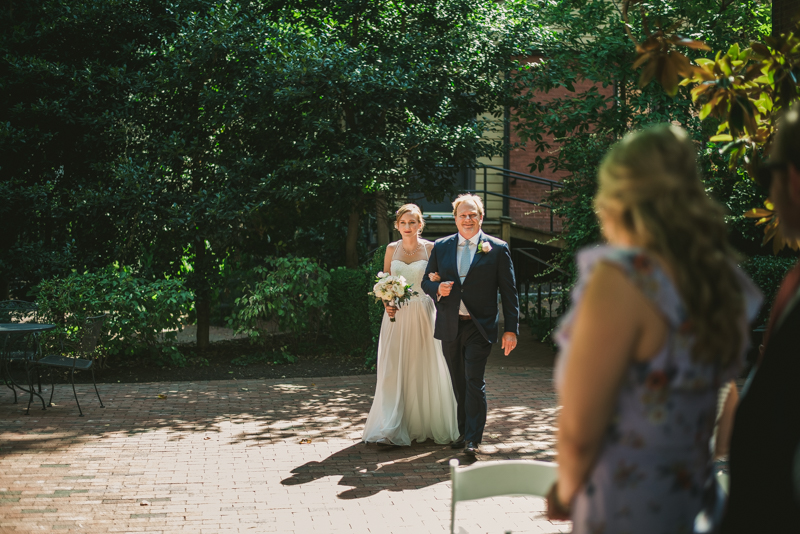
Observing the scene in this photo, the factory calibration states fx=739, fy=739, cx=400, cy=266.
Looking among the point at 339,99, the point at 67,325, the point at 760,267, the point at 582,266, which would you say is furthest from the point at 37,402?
the point at 760,267

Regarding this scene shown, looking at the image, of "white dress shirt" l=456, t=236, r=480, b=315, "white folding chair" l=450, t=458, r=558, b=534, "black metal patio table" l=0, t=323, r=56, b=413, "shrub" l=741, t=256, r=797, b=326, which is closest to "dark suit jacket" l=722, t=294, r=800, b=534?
"white folding chair" l=450, t=458, r=558, b=534

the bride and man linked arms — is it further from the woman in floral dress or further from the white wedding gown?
the woman in floral dress

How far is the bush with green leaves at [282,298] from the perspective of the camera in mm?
10820

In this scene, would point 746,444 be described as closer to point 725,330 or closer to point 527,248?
point 725,330

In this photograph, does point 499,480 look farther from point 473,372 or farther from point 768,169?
point 473,372

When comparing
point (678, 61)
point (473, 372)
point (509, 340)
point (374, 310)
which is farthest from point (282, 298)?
point (678, 61)

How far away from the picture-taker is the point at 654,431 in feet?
5.90

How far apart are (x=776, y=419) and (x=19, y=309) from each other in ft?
33.3

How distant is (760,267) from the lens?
9.88 metres

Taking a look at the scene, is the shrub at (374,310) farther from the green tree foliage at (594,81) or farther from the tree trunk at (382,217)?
the green tree foliage at (594,81)

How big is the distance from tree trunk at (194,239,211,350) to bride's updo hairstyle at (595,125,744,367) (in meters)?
10.00

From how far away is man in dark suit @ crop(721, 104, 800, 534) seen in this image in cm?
180

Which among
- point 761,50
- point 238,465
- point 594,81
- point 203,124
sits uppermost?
point 594,81

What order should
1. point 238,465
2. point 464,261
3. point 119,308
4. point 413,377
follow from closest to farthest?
point 238,465 → point 464,261 → point 413,377 → point 119,308
